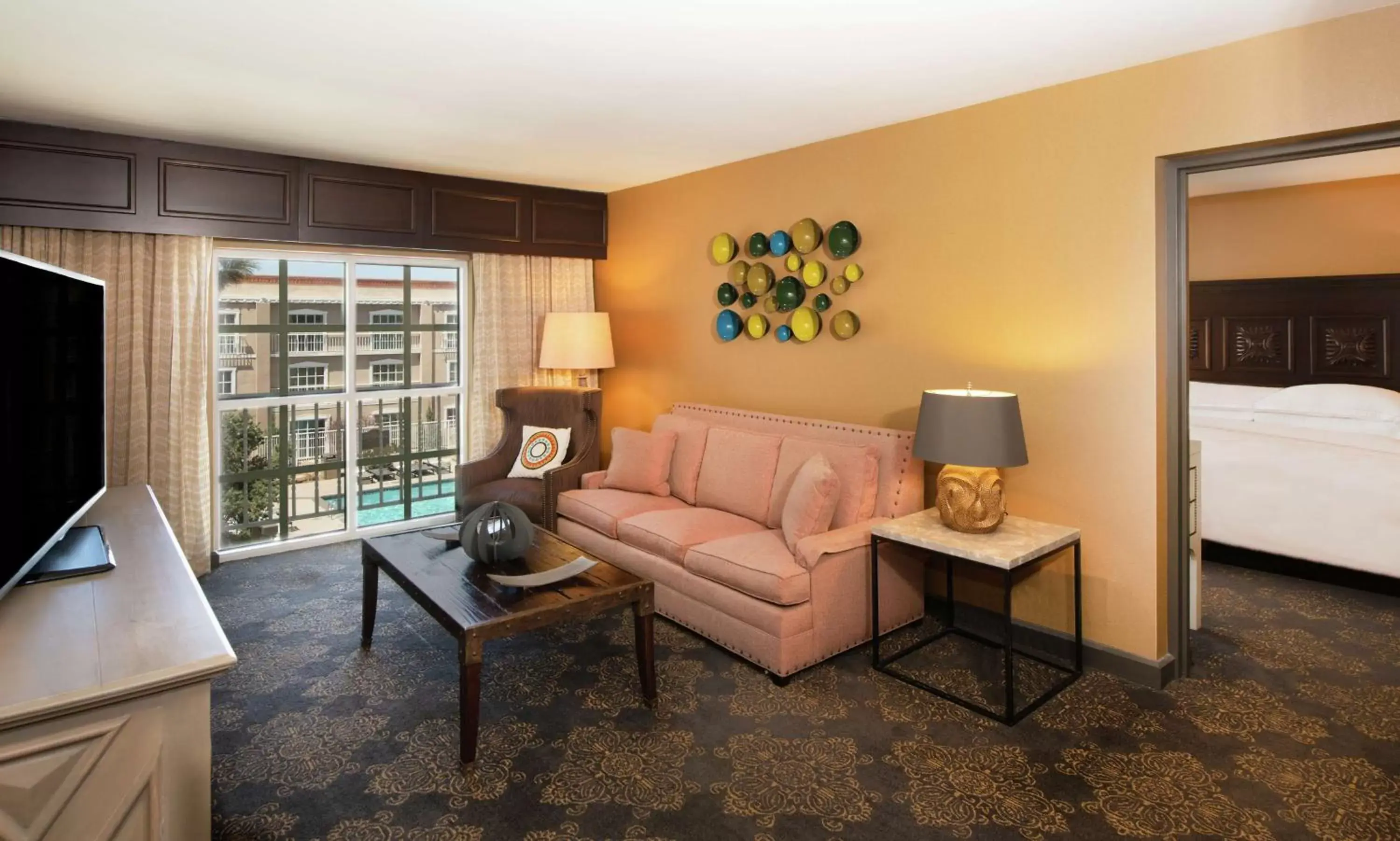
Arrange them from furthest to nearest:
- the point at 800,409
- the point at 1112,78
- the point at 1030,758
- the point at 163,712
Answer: the point at 800,409, the point at 1112,78, the point at 1030,758, the point at 163,712

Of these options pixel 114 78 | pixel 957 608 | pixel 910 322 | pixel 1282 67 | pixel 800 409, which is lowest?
pixel 957 608

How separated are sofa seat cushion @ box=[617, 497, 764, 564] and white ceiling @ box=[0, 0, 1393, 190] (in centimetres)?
195

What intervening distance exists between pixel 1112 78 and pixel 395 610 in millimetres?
3915

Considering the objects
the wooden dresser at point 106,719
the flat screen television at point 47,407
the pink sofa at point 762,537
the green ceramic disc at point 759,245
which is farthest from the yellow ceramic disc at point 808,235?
the wooden dresser at point 106,719

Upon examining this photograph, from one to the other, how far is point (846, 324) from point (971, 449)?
123 centimetres

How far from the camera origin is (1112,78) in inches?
117

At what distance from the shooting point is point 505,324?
5.41 m

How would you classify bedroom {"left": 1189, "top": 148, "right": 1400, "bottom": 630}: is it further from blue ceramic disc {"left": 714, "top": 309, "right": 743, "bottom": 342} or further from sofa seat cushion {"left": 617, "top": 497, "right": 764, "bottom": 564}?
blue ceramic disc {"left": 714, "top": 309, "right": 743, "bottom": 342}

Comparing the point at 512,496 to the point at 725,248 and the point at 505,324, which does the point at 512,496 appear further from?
the point at 725,248

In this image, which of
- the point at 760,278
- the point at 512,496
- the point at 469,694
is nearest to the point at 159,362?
the point at 512,496

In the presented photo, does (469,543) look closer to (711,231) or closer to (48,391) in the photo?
(48,391)

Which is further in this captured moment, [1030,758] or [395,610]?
[395,610]

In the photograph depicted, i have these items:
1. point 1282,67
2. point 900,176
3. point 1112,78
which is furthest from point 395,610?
point 1282,67

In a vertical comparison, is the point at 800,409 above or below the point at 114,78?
below
